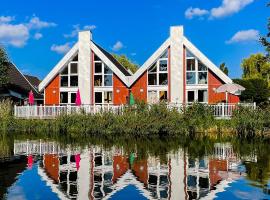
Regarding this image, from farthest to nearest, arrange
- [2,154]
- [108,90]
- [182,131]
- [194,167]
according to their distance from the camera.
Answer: [108,90], [182,131], [2,154], [194,167]

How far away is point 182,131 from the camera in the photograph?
2380 cm

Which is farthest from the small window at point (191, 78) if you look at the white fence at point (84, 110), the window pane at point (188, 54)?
the white fence at point (84, 110)

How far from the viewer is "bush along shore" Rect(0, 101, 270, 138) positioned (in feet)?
75.8

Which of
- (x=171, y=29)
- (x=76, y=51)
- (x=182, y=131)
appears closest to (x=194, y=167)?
(x=182, y=131)

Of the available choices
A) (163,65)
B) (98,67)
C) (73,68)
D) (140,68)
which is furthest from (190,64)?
(73,68)

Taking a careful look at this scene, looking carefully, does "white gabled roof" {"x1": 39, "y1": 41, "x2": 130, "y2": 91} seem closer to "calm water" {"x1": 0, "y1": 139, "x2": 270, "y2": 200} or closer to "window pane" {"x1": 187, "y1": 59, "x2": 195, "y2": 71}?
"window pane" {"x1": 187, "y1": 59, "x2": 195, "y2": 71}

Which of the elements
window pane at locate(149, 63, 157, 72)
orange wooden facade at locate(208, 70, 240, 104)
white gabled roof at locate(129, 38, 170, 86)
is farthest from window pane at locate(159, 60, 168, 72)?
orange wooden facade at locate(208, 70, 240, 104)

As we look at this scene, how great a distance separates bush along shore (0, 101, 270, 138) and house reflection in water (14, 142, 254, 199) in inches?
293

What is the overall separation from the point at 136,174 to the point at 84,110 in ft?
50.9

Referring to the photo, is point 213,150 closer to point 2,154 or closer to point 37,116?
point 2,154

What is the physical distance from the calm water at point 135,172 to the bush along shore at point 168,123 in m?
5.56

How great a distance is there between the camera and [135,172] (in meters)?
11.7

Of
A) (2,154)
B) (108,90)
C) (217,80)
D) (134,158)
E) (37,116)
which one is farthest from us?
(108,90)

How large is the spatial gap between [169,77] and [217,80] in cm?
389
